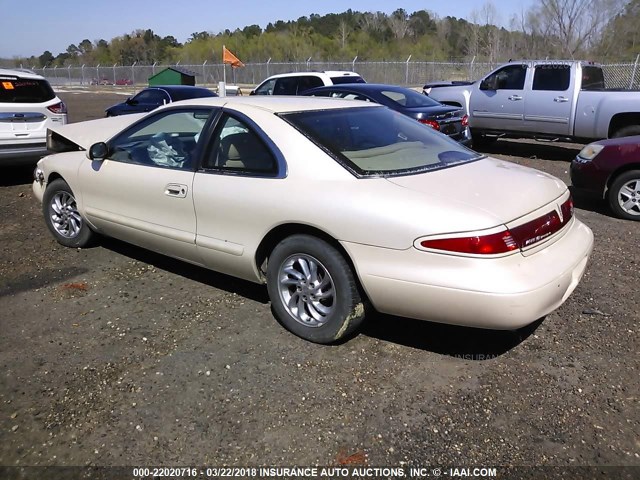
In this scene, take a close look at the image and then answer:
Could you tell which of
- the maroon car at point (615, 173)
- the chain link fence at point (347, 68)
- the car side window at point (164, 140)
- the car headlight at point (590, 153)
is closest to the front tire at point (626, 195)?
the maroon car at point (615, 173)

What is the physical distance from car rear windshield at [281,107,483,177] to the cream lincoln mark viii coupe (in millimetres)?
15

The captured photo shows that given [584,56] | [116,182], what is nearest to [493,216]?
[116,182]

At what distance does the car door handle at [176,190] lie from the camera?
4.02 metres

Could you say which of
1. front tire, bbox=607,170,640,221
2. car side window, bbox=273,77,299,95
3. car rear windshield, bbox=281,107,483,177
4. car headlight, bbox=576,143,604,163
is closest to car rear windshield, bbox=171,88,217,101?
car side window, bbox=273,77,299,95

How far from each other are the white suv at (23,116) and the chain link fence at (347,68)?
798cm

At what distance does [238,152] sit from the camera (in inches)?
152

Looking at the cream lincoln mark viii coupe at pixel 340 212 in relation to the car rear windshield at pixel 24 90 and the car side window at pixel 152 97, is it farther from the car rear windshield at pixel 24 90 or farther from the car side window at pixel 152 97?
the car side window at pixel 152 97

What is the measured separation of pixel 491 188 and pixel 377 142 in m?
0.93

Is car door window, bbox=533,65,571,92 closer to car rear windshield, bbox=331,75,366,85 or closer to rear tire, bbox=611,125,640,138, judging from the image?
rear tire, bbox=611,125,640,138

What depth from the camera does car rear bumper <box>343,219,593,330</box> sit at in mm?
2848

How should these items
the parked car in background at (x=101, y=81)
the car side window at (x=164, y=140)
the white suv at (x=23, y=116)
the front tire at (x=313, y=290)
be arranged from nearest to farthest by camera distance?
the front tire at (x=313, y=290) < the car side window at (x=164, y=140) < the white suv at (x=23, y=116) < the parked car in background at (x=101, y=81)

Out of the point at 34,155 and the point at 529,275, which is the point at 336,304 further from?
the point at 34,155

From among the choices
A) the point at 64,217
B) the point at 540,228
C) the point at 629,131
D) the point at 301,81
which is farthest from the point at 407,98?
the point at 540,228

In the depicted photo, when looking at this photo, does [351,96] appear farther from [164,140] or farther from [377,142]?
[377,142]
